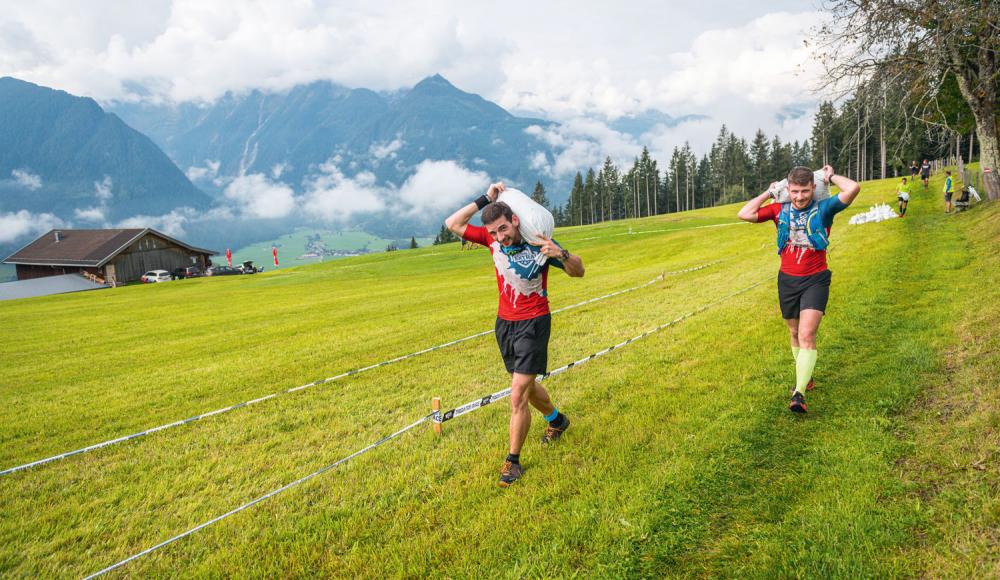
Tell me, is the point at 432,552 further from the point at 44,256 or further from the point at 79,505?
the point at 44,256

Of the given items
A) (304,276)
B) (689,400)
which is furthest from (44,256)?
(689,400)

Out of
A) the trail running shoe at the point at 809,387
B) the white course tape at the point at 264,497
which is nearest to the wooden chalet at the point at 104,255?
the white course tape at the point at 264,497

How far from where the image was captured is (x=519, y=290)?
508cm

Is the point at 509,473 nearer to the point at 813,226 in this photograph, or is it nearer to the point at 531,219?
the point at 531,219

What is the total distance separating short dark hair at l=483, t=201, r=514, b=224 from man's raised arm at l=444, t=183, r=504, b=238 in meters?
0.13

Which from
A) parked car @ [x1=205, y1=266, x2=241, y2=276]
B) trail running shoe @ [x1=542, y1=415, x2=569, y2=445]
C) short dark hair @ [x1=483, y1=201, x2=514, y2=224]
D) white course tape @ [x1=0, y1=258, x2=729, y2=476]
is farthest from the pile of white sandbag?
parked car @ [x1=205, y1=266, x2=241, y2=276]

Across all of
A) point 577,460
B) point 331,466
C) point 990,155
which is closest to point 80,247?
point 331,466

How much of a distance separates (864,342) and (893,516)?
5.48 m

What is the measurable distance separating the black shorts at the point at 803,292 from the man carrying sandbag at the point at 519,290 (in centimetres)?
335

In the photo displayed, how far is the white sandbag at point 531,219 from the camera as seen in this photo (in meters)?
4.71

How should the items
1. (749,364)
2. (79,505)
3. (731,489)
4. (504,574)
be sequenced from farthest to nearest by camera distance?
(749,364)
(79,505)
(731,489)
(504,574)

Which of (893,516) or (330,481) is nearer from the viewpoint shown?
(893,516)

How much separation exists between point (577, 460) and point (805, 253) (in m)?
3.98

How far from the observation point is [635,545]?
3844 mm
